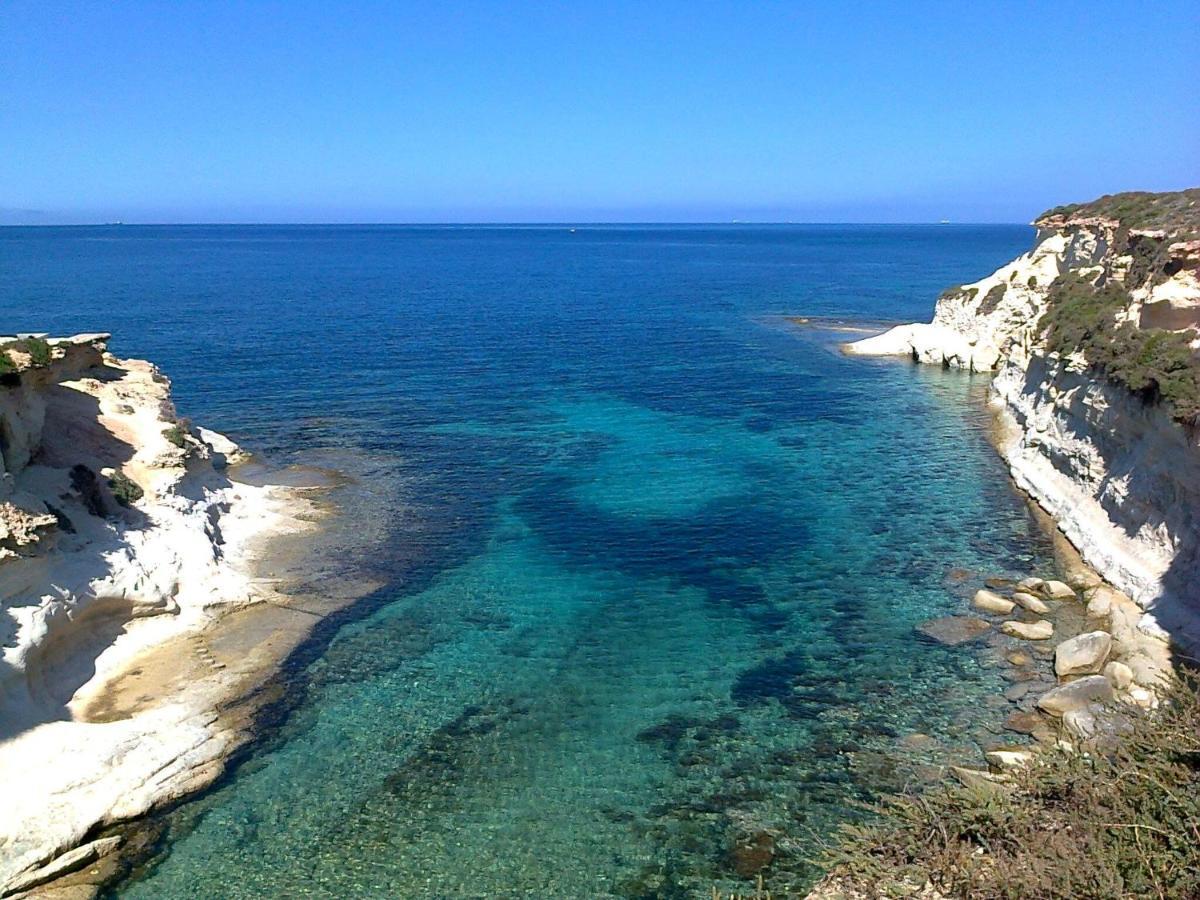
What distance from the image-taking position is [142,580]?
27359mm

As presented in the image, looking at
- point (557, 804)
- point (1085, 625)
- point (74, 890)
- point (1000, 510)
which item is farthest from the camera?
point (1000, 510)

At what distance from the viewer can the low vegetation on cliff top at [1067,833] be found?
41.0 feet

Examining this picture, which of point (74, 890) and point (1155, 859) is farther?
point (74, 890)

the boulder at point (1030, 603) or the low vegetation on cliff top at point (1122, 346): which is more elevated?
the low vegetation on cliff top at point (1122, 346)

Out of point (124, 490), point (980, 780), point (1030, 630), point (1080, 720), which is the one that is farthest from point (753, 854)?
point (124, 490)

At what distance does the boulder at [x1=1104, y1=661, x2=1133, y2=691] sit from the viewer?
22.7 metres

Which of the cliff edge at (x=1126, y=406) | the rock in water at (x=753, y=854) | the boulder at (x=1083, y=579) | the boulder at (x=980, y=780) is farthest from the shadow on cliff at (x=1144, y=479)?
the rock in water at (x=753, y=854)

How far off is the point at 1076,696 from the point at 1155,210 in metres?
31.0

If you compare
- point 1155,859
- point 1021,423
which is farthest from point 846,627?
point 1021,423

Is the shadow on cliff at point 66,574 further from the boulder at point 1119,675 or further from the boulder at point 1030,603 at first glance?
the boulder at point 1030,603

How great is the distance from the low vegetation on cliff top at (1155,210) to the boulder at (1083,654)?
18.5m

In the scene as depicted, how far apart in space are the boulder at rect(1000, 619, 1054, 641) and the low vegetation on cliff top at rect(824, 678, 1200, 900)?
9.89 metres

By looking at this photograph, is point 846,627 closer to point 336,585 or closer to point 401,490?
point 336,585

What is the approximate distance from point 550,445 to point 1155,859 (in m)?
36.0
